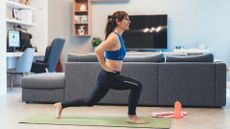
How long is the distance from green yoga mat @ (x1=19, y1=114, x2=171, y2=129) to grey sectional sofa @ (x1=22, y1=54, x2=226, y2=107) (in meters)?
0.94

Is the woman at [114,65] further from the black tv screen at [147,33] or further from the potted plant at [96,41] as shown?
the potted plant at [96,41]

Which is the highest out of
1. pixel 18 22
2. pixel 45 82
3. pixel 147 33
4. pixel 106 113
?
pixel 18 22

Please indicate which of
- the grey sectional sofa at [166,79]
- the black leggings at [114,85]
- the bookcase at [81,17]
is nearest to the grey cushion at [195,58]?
the grey sectional sofa at [166,79]

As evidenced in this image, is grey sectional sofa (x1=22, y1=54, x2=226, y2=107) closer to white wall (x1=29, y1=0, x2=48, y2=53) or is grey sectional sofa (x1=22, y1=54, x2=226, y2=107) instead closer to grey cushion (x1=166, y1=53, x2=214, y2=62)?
grey cushion (x1=166, y1=53, x2=214, y2=62)

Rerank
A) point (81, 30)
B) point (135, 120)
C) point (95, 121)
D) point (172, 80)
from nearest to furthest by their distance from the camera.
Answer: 1. point (135, 120)
2. point (95, 121)
3. point (172, 80)
4. point (81, 30)

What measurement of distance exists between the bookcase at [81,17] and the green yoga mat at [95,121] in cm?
530

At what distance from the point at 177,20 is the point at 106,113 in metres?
5.08

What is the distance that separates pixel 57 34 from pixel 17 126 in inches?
238

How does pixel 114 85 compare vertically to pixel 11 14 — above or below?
below

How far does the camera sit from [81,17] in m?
9.27

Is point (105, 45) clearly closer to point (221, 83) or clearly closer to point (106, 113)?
point (106, 113)

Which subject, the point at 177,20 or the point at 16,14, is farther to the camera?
the point at 177,20

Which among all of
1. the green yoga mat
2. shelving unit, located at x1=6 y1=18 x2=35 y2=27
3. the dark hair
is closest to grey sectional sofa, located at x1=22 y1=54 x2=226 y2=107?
the green yoga mat

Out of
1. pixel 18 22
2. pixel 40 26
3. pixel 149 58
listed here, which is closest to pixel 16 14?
pixel 18 22
